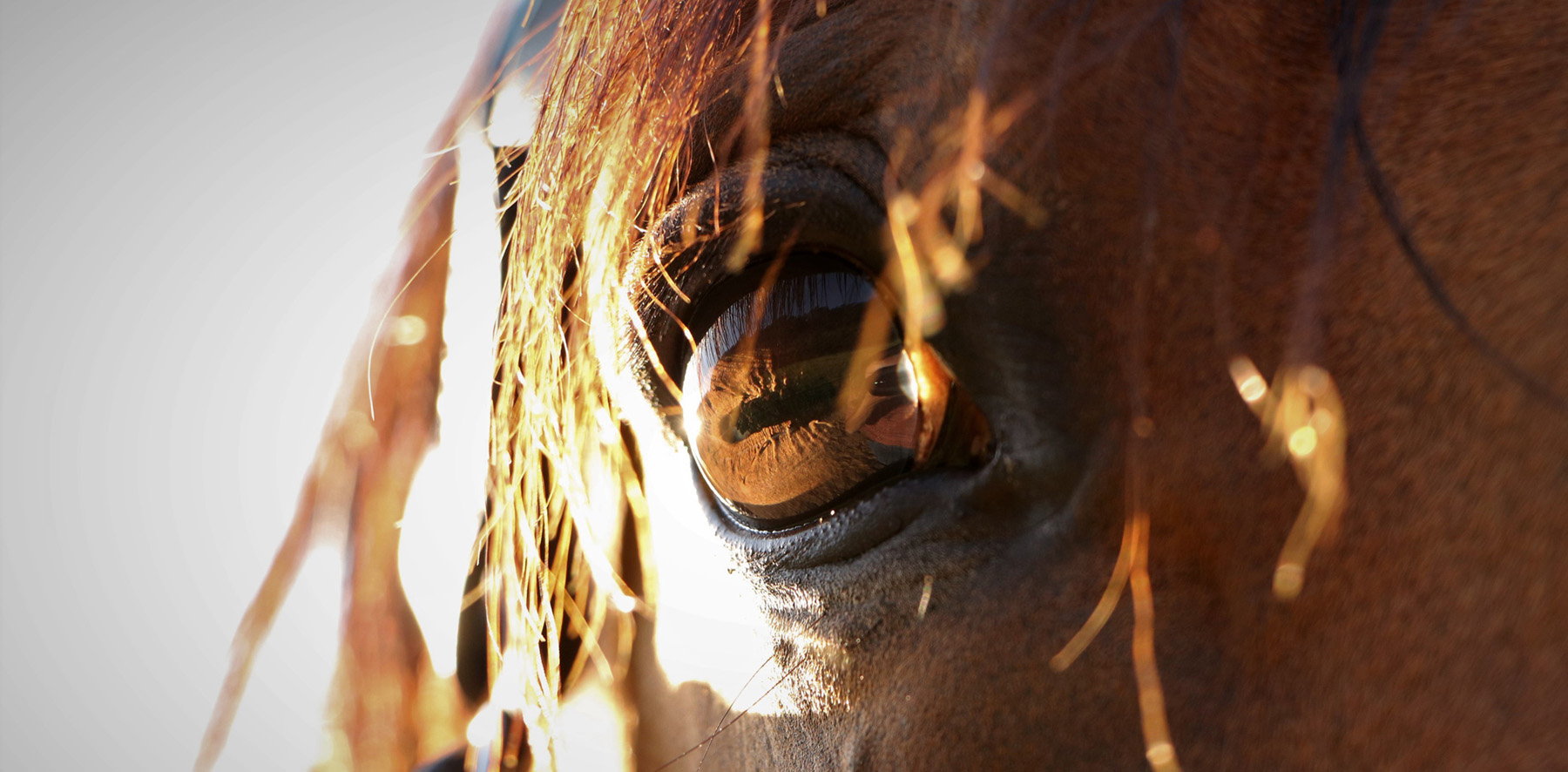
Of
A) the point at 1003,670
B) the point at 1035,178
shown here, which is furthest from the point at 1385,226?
the point at 1003,670

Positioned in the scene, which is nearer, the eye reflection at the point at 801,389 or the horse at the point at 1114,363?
the horse at the point at 1114,363

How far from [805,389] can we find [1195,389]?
26 cm

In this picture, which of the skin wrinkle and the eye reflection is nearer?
the skin wrinkle

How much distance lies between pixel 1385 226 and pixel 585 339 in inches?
23.5

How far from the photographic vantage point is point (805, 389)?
689 mm

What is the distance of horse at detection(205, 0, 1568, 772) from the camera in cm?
48

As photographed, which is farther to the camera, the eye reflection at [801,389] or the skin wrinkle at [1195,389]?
the eye reflection at [801,389]

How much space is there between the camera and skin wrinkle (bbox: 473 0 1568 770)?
48 centimetres

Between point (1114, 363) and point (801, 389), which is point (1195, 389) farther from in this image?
point (801, 389)

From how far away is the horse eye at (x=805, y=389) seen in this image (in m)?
0.65

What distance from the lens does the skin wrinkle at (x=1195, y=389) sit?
1.56 feet

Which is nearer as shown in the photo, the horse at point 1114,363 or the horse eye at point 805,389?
the horse at point 1114,363

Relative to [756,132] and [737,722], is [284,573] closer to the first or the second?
[737,722]

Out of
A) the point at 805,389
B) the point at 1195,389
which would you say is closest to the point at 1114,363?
the point at 1195,389
